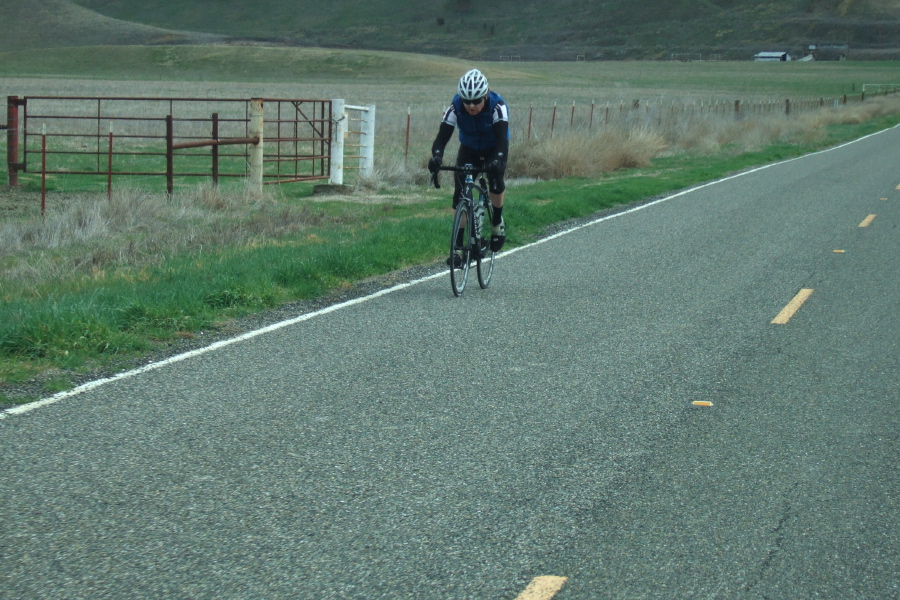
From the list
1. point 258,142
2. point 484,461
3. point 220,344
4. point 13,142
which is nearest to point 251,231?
point 258,142

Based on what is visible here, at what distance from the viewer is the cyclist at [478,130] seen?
30.8 feet

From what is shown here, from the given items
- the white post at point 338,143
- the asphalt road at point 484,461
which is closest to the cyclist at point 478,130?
the asphalt road at point 484,461

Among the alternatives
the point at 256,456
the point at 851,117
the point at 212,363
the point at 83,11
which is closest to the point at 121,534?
the point at 256,456

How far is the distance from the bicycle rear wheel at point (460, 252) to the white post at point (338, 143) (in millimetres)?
11983

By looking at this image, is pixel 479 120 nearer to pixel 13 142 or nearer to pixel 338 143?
pixel 338 143

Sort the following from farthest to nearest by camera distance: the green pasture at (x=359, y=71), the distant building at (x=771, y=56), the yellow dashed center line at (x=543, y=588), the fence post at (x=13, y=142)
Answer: the distant building at (x=771, y=56), the green pasture at (x=359, y=71), the fence post at (x=13, y=142), the yellow dashed center line at (x=543, y=588)

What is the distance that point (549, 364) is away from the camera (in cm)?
746

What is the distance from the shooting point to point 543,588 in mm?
4059

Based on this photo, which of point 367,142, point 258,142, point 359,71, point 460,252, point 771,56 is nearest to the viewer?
point 460,252

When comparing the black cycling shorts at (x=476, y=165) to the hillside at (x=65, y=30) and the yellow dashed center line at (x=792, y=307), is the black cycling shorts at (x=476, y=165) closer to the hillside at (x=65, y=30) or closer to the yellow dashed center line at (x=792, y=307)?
the yellow dashed center line at (x=792, y=307)

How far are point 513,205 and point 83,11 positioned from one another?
6896 inches

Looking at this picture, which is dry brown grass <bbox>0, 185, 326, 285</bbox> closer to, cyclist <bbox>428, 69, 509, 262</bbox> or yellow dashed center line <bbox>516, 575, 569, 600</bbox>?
cyclist <bbox>428, 69, 509, 262</bbox>

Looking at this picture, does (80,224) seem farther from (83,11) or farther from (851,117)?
(83,11)

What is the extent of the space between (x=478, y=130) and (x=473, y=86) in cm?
69
